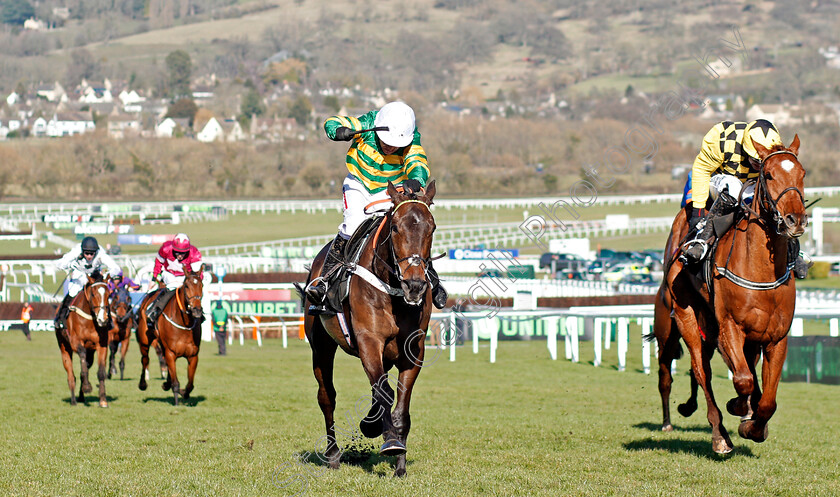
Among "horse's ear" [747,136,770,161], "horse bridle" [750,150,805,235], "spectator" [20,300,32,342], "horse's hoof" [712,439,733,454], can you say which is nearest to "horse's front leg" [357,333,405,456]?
"horse's hoof" [712,439,733,454]

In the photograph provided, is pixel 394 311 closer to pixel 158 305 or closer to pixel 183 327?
pixel 183 327

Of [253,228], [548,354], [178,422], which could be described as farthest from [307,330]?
[253,228]

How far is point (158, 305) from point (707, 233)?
27.0 feet

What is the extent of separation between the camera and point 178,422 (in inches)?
455

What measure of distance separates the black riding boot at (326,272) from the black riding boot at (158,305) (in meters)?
6.31

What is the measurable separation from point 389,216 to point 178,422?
16.0ft

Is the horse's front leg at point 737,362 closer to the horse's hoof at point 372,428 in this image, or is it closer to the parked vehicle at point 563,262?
the horse's hoof at point 372,428

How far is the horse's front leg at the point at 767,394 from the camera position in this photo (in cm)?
774

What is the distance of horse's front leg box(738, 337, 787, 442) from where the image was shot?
25.4 feet

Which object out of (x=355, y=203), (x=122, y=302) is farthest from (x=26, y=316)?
(x=355, y=203)

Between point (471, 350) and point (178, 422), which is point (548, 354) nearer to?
point (471, 350)

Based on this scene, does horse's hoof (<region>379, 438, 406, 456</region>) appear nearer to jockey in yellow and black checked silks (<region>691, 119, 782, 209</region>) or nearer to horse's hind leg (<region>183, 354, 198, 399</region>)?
jockey in yellow and black checked silks (<region>691, 119, 782, 209</region>)

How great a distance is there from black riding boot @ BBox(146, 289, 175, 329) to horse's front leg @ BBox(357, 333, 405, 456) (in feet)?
23.6

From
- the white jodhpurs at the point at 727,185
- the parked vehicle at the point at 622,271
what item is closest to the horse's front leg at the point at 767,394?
the white jodhpurs at the point at 727,185
